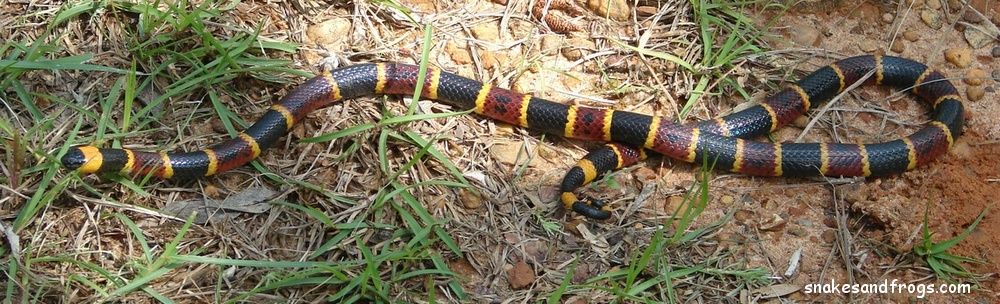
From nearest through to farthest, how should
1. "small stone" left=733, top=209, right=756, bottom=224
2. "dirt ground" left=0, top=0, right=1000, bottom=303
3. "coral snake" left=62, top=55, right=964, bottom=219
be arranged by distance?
1. "dirt ground" left=0, top=0, right=1000, bottom=303
2. "small stone" left=733, top=209, right=756, bottom=224
3. "coral snake" left=62, top=55, right=964, bottom=219

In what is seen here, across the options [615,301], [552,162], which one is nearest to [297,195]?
[552,162]

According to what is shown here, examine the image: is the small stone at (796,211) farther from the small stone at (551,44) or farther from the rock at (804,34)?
the small stone at (551,44)

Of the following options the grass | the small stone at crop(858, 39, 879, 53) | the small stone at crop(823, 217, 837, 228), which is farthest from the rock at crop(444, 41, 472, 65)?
the grass

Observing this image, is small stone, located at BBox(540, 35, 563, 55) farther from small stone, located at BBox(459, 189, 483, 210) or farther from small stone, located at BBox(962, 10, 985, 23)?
small stone, located at BBox(962, 10, 985, 23)

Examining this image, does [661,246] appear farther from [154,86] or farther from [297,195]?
[154,86]

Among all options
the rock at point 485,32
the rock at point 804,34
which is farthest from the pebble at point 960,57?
the rock at point 485,32

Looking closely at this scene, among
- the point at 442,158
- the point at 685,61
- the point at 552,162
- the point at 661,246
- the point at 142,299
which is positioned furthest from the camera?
the point at 685,61

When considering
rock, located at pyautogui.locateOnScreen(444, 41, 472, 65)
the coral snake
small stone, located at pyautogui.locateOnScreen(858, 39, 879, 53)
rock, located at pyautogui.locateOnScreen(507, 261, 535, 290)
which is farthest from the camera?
small stone, located at pyautogui.locateOnScreen(858, 39, 879, 53)
